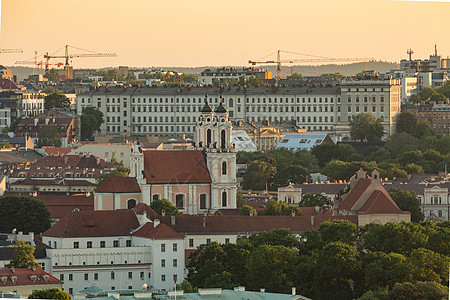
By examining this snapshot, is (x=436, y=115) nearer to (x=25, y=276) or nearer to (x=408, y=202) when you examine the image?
(x=408, y=202)

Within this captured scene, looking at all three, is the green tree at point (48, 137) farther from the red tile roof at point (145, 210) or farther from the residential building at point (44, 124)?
the red tile roof at point (145, 210)

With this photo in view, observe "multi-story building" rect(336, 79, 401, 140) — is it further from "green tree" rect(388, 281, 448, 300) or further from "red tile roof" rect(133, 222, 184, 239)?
"green tree" rect(388, 281, 448, 300)

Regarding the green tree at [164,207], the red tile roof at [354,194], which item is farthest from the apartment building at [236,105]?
the green tree at [164,207]

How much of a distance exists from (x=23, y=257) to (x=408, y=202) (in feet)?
78.4

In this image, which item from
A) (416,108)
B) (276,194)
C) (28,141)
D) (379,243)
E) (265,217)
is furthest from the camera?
(416,108)

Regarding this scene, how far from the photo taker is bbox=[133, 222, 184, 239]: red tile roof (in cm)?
6297

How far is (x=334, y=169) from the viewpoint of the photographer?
10075 cm

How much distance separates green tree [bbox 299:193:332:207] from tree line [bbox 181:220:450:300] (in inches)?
544

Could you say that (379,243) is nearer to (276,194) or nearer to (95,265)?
(95,265)

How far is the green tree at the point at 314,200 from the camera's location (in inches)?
3041

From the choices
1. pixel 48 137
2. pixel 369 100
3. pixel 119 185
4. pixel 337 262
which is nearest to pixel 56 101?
pixel 369 100

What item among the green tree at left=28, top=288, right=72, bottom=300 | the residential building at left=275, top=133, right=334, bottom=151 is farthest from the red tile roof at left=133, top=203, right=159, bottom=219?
the residential building at left=275, top=133, right=334, bottom=151

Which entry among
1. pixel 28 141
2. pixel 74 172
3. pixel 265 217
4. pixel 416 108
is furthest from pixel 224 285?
pixel 416 108

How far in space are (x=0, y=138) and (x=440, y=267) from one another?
245ft
